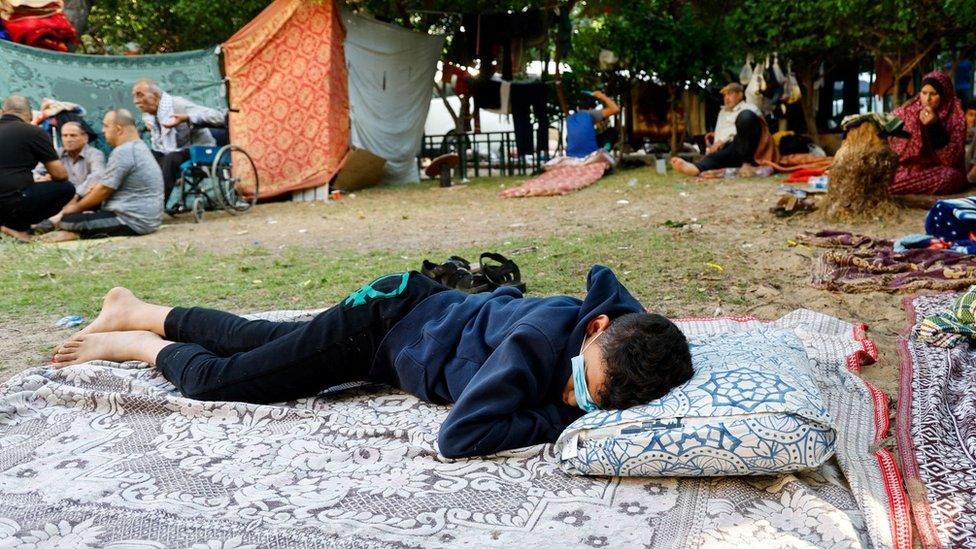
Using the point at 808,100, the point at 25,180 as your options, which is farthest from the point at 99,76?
the point at 808,100

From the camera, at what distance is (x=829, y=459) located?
7.86ft

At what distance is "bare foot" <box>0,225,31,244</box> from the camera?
7469 millimetres

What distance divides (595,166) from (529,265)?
684 cm

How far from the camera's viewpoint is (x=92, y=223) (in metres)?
7.54

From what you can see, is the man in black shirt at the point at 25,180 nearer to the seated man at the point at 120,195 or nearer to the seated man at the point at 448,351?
the seated man at the point at 120,195

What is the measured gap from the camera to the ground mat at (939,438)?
2.03m

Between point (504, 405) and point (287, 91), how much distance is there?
9.22 metres

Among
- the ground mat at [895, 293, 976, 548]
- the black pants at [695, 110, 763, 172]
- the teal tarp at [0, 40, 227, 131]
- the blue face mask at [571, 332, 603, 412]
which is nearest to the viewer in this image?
the ground mat at [895, 293, 976, 548]

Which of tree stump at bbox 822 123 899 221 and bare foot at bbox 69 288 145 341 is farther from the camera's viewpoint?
tree stump at bbox 822 123 899 221

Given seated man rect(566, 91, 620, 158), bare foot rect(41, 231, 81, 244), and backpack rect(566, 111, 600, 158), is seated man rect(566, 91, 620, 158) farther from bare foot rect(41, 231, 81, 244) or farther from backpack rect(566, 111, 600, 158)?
bare foot rect(41, 231, 81, 244)

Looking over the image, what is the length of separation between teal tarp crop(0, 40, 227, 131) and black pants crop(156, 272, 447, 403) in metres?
8.08

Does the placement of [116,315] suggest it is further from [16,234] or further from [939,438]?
[16,234]

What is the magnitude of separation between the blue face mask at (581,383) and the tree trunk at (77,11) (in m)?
10.8

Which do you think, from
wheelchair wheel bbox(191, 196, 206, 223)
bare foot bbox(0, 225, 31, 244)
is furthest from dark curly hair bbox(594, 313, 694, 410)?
wheelchair wheel bbox(191, 196, 206, 223)
